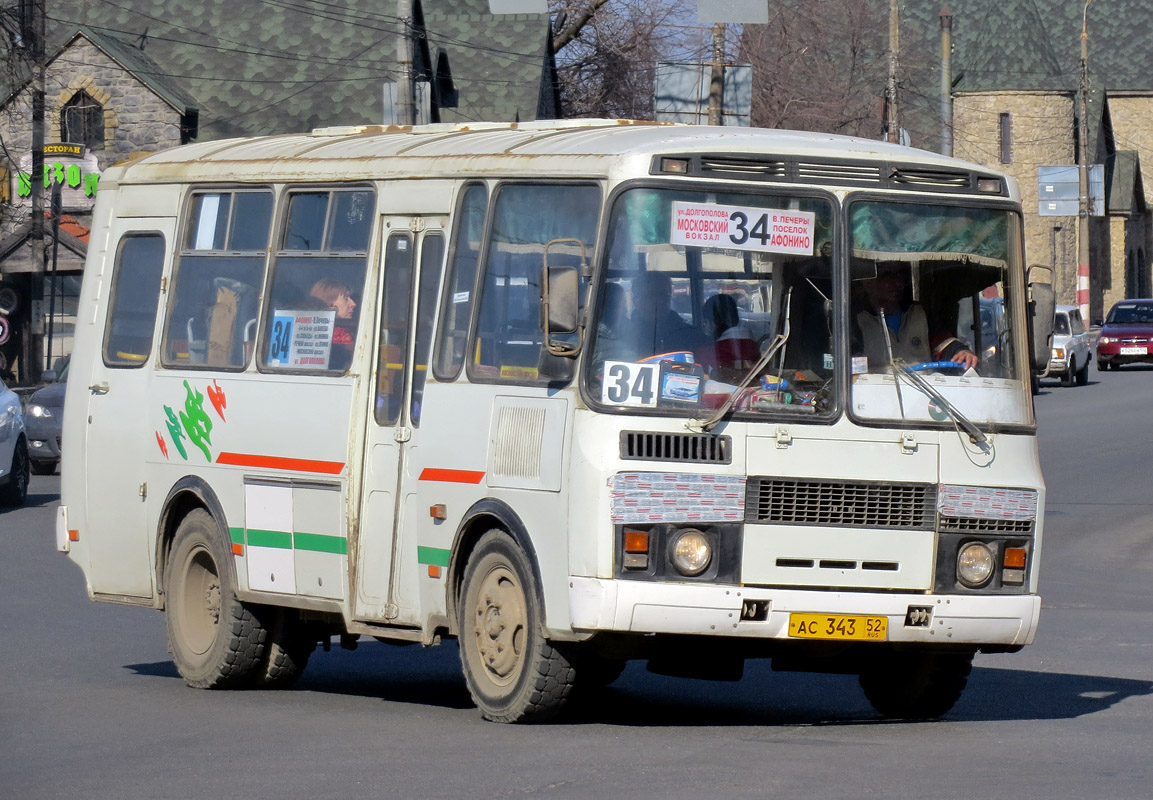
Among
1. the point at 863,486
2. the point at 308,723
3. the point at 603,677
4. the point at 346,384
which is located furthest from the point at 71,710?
the point at 863,486

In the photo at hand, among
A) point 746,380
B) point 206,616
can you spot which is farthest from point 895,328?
point 206,616

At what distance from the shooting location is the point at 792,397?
8781mm

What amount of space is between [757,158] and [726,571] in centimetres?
175

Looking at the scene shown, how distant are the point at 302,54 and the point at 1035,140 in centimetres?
4137

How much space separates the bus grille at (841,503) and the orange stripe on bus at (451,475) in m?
1.31

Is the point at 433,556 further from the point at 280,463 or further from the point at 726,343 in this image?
the point at 726,343

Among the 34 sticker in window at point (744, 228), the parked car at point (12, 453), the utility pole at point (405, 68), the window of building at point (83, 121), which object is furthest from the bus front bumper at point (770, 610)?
the window of building at point (83, 121)

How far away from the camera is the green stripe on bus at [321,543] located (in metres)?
10.1

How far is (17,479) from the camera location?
74.0 feet

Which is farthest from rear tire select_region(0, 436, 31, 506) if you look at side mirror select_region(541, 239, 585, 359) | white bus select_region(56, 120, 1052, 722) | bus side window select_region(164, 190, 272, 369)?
side mirror select_region(541, 239, 585, 359)

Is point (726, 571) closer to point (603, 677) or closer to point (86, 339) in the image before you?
point (603, 677)

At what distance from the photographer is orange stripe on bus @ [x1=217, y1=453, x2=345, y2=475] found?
10.2 meters

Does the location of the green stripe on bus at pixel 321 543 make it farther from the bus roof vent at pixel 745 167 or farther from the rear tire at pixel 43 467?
the rear tire at pixel 43 467

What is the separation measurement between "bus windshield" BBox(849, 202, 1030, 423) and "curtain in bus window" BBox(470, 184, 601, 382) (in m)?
1.18
